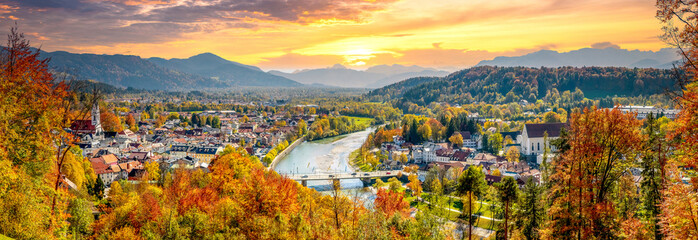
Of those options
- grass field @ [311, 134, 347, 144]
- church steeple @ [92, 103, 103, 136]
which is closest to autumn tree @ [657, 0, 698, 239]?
church steeple @ [92, 103, 103, 136]

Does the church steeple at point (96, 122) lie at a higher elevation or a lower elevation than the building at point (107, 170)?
higher

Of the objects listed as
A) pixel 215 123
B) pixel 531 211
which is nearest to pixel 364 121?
pixel 215 123

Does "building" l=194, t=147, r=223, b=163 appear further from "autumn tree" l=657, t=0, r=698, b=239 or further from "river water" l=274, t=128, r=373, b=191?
"autumn tree" l=657, t=0, r=698, b=239

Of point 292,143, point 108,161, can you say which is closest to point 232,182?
point 108,161

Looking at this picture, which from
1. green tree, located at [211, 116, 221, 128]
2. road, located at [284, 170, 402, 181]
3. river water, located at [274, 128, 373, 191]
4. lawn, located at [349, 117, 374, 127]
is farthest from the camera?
lawn, located at [349, 117, 374, 127]

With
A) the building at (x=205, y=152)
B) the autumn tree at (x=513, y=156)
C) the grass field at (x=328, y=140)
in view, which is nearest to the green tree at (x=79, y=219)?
the building at (x=205, y=152)

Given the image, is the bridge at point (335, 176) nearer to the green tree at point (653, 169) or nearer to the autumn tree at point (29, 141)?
the green tree at point (653, 169)

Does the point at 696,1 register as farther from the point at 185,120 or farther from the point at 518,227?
the point at 185,120
